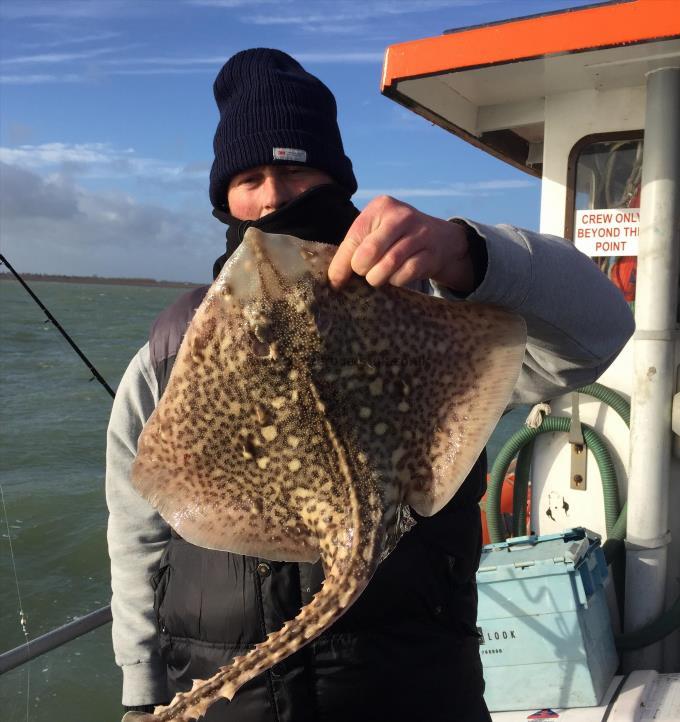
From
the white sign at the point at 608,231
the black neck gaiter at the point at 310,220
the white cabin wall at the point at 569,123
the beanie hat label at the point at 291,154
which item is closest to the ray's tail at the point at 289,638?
the black neck gaiter at the point at 310,220

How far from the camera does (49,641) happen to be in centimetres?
314

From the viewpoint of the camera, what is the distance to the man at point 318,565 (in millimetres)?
1631

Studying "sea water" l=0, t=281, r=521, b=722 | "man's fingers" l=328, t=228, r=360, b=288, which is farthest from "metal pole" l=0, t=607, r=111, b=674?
"sea water" l=0, t=281, r=521, b=722

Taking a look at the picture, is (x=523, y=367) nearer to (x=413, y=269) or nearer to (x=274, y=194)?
(x=413, y=269)

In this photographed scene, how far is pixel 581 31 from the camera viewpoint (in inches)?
153

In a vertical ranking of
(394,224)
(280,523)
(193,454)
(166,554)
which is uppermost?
(394,224)

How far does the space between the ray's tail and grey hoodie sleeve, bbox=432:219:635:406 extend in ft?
1.94

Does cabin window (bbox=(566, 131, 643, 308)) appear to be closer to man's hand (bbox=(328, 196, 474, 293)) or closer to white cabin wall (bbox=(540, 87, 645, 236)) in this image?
white cabin wall (bbox=(540, 87, 645, 236))

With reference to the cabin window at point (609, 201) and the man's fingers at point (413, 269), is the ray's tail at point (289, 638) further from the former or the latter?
the cabin window at point (609, 201)

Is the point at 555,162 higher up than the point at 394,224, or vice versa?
the point at 555,162

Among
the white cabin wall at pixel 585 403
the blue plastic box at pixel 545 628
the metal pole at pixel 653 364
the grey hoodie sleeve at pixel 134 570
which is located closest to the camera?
the grey hoodie sleeve at pixel 134 570

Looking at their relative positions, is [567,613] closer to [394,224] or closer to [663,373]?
[663,373]

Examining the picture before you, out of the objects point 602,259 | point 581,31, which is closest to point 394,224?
point 581,31

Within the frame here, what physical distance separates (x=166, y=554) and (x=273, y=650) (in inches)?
31.0
